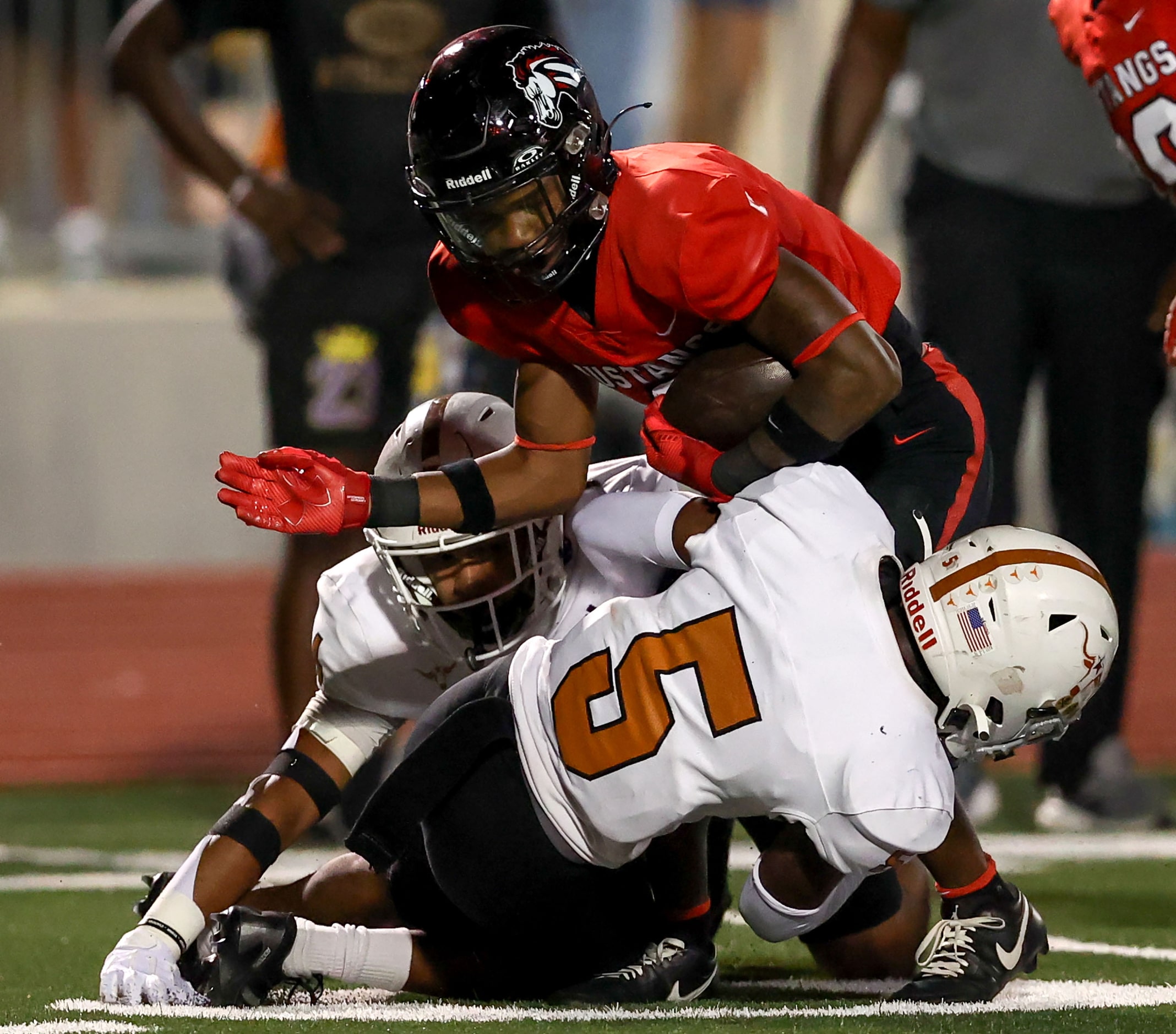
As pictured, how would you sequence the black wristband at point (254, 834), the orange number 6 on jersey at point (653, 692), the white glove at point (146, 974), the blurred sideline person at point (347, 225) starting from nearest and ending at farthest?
the orange number 6 on jersey at point (653, 692), the white glove at point (146, 974), the black wristband at point (254, 834), the blurred sideline person at point (347, 225)

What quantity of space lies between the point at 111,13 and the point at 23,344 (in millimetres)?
1659

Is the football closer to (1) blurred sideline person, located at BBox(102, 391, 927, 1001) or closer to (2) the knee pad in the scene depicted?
(1) blurred sideline person, located at BBox(102, 391, 927, 1001)

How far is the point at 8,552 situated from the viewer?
873 centimetres

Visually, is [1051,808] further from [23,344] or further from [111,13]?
[111,13]

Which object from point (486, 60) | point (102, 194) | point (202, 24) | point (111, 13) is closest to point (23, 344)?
point (102, 194)

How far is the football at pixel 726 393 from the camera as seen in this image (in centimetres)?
266

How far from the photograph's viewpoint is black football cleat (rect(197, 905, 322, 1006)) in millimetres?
2371

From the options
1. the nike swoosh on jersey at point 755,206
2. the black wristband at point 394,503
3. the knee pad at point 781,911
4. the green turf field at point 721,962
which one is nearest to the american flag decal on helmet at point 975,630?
the knee pad at point 781,911

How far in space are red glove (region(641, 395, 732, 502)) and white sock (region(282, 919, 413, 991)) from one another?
2.42 ft

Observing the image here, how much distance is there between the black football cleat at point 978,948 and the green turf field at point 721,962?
0.05 meters

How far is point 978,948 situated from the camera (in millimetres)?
2494

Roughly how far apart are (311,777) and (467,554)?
38cm

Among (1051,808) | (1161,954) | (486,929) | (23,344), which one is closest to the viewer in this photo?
(486,929)

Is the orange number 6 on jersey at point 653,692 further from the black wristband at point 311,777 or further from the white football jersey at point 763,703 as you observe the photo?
the black wristband at point 311,777
